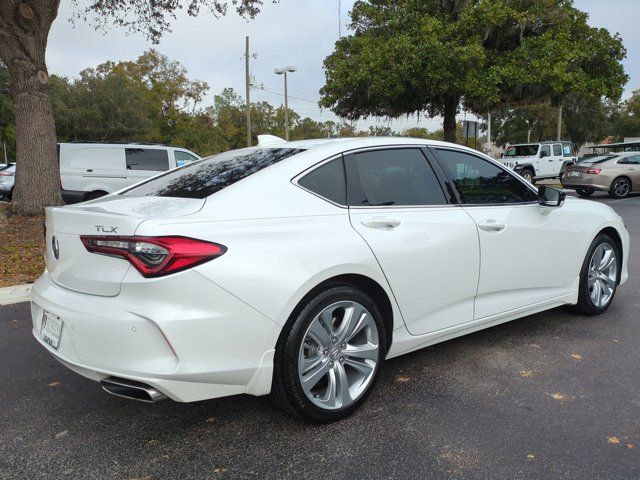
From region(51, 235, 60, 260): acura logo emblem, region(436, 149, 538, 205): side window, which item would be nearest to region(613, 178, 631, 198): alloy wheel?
region(436, 149, 538, 205): side window

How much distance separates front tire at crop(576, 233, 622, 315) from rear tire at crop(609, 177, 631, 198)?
1395cm

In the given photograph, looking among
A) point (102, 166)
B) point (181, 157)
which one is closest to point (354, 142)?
point (102, 166)

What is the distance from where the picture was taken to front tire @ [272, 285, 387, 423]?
256 centimetres

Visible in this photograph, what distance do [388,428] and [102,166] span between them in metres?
11.9

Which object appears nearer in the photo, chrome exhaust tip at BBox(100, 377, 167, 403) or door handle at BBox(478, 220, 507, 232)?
chrome exhaust tip at BBox(100, 377, 167, 403)

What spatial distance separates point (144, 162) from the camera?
13.4 meters

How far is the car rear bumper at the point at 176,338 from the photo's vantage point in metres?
2.27

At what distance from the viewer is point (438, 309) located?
3254 mm

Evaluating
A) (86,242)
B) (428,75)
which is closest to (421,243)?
(86,242)

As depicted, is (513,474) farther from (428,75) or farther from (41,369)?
(428,75)

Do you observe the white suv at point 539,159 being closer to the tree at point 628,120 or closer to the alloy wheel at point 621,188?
the alloy wheel at point 621,188

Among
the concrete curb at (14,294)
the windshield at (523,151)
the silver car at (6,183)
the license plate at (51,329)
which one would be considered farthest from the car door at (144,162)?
the windshield at (523,151)

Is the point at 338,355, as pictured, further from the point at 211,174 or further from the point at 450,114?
the point at 450,114

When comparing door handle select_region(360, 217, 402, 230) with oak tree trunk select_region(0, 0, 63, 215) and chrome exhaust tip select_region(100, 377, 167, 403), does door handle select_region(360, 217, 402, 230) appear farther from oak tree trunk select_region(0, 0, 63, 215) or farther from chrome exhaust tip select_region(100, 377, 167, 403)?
oak tree trunk select_region(0, 0, 63, 215)
